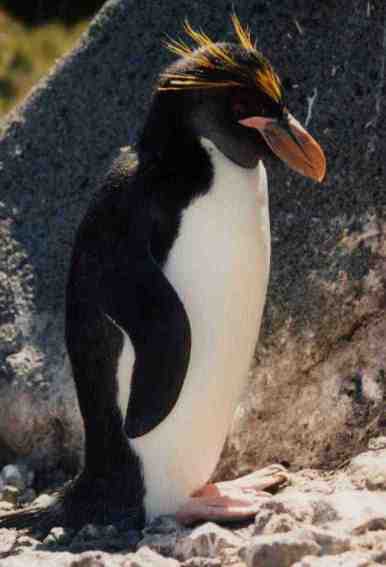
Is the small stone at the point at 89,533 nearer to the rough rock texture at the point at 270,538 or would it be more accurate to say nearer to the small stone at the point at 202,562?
the rough rock texture at the point at 270,538

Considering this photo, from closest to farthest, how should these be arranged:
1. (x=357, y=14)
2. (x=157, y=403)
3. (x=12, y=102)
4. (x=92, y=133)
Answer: (x=157, y=403), (x=357, y=14), (x=92, y=133), (x=12, y=102)

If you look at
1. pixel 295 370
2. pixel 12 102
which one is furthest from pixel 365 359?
pixel 12 102

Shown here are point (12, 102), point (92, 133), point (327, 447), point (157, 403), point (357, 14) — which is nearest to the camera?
point (157, 403)

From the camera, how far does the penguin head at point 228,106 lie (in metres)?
2.80

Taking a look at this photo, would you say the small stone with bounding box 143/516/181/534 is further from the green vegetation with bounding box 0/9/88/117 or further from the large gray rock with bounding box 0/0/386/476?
the green vegetation with bounding box 0/9/88/117

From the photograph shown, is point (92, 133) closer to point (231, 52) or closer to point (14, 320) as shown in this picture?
point (14, 320)

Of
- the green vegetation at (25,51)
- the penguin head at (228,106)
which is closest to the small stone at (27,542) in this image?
the penguin head at (228,106)

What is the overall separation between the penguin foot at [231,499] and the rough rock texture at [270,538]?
0.09 feet

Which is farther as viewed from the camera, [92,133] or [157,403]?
[92,133]

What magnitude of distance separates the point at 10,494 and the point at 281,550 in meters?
1.30

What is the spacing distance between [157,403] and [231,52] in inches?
30.6

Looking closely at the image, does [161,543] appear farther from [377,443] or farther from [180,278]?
[377,443]

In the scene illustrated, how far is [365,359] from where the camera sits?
11.3 ft

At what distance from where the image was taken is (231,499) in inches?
114
